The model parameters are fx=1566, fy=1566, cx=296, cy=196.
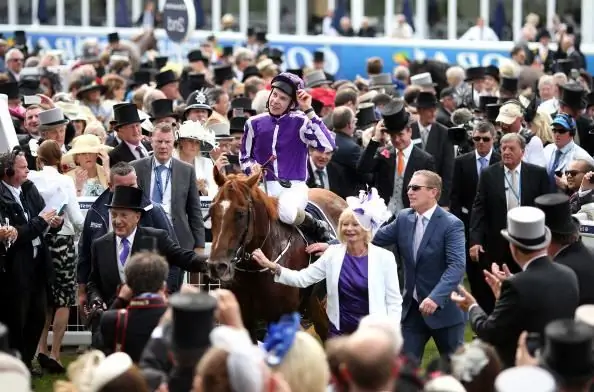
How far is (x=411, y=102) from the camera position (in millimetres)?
18953

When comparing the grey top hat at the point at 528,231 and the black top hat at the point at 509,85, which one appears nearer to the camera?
the grey top hat at the point at 528,231

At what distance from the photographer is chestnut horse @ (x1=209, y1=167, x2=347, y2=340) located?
10742mm

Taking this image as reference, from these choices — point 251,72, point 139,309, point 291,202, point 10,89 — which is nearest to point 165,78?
point 10,89

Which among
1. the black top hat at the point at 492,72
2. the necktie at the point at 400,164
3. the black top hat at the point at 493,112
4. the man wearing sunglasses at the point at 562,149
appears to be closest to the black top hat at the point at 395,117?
the necktie at the point at 400,164

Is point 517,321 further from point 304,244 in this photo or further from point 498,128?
point 498,128

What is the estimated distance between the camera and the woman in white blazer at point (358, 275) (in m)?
10.1

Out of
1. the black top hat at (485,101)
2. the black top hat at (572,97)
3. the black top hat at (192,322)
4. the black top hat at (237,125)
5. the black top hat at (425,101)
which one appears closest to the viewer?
the black top hat at (192,322)

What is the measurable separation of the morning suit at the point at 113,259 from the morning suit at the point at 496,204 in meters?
3.86

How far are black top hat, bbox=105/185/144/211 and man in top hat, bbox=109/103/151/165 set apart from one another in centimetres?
308

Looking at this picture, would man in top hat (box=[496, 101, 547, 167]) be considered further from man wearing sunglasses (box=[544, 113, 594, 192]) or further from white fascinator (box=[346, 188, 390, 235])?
white fascinator (box=[346, 188, 390, 235])

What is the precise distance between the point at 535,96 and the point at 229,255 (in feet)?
30.9

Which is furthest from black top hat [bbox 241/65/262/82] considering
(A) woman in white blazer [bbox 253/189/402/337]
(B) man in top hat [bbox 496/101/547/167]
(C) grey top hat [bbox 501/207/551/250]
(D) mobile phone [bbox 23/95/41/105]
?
(C) grey top hat [bbox 501/207/551/250]

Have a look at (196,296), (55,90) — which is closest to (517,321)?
(196,296)

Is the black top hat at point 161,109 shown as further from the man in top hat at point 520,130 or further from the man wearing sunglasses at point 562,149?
the man wearing sunglasses at point 562,149
